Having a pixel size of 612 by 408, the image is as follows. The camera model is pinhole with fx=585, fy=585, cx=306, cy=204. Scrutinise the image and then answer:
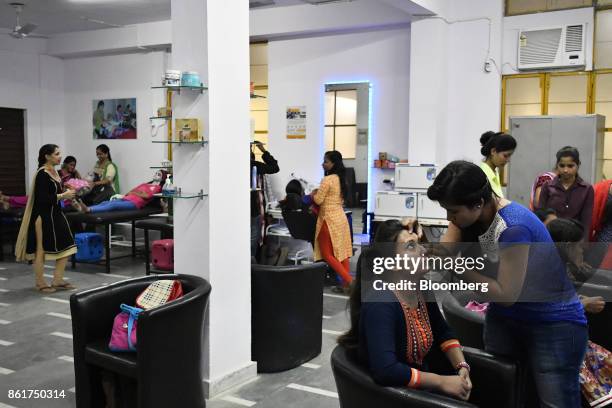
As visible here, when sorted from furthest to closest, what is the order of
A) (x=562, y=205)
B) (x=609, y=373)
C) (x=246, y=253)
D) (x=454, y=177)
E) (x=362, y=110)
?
(x=362, y=110), (x=562, y=205), (x=246, y=253), (x=609, y=373), (x=454, y=177)

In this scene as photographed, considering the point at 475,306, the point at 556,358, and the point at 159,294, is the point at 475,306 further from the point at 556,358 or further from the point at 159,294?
the point at 159,294

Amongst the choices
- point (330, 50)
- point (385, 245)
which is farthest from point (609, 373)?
point (330, 50)

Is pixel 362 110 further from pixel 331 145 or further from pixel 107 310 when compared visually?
pixel 107 310

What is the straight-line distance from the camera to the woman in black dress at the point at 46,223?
5.69 m

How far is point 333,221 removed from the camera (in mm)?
5664

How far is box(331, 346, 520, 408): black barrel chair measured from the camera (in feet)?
6.23

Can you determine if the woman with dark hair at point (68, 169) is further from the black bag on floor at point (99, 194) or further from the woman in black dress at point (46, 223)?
the woman in black dress at point (46, 223)

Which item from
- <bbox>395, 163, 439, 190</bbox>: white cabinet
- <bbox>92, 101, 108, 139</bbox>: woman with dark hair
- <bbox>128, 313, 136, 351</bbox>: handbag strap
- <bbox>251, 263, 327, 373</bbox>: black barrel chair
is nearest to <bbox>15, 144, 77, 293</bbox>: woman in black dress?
<bbox>251, 263, 327, 373</bbox>: black barrel chair

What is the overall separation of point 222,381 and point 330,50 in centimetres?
540

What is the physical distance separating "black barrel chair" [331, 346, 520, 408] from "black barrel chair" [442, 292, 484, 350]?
0.43 m

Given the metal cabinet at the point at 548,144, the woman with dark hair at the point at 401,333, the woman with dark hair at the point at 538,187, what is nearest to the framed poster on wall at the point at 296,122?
the metal cabinet at the point at 548,144

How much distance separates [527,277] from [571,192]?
98.2 inches

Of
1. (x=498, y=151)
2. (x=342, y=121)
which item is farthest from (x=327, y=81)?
(x=498, y=151)

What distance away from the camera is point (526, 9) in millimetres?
6781
